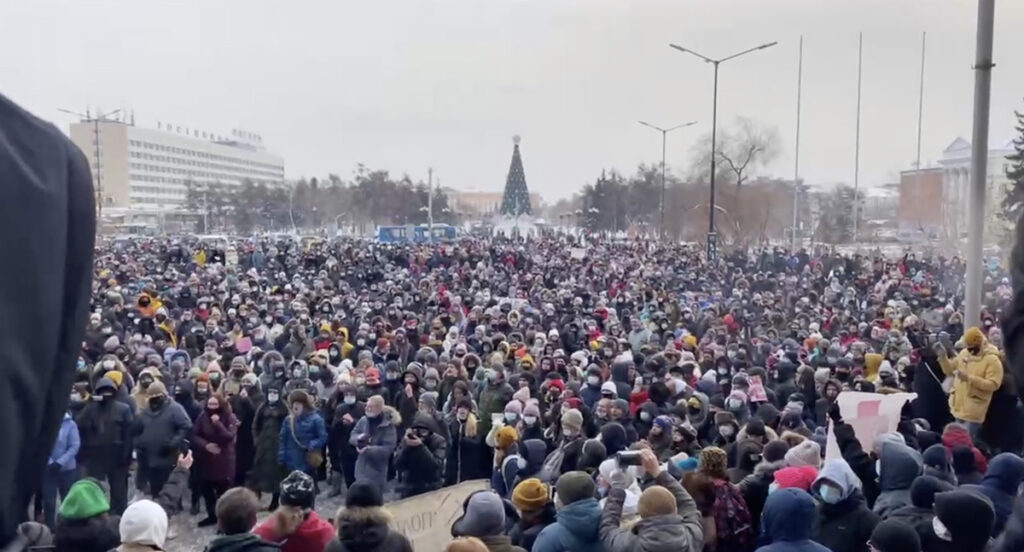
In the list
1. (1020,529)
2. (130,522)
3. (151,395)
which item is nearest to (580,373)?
(151,395)

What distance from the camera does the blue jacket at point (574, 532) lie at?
5039mm

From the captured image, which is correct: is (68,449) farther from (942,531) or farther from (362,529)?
(942,531)

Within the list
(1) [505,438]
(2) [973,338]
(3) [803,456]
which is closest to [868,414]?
(3) [803,456]

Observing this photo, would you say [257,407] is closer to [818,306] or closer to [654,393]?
[654,393]

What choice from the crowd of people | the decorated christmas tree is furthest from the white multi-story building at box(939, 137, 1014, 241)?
the decorated christmas tree

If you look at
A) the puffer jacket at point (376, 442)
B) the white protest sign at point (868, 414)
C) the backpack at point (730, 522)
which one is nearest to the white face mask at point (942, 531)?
the backpack at point (730, 522)

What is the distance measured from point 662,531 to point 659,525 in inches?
1.3

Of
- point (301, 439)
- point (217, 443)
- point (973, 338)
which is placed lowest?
point (217, 443)

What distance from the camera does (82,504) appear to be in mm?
4902

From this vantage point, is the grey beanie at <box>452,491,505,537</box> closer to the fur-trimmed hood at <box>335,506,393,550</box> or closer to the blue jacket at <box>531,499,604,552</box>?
the blue jacket at <box>531,499,604,552</box>

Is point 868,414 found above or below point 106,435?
above

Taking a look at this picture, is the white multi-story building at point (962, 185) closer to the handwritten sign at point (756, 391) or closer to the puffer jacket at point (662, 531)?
the handwritten sign at point (756, 391)

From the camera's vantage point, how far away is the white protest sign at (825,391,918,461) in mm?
7141

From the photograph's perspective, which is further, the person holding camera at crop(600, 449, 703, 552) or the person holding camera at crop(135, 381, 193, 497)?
the person holding camera at crop(135, 381, 193, 497)
